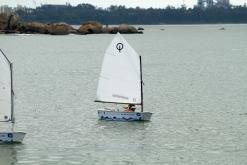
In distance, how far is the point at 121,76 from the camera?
1469 inches

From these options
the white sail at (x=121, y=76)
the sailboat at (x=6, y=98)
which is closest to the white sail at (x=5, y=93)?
the sailboat at (x=6, y=98)

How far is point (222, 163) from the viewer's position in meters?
27.2

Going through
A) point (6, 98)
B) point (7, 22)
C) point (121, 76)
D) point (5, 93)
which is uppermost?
point (5, 93)

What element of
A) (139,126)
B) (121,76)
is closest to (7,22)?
(121,76)

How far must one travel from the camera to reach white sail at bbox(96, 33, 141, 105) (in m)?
37.0

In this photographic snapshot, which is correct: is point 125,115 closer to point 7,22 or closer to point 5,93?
point 5,93

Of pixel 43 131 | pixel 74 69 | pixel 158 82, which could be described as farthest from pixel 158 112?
pixel 74 69

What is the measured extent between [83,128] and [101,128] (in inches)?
39.0

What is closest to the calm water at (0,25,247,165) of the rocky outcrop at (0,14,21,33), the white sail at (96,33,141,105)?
the white sail at (96,33,141,105)

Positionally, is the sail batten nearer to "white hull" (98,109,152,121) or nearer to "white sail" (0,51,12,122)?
"white sail" (0,51,12,122)

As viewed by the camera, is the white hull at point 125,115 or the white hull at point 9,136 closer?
the white hull at point 9,136

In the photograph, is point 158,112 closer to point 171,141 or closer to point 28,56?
point 171,141

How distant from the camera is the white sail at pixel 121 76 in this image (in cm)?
3697

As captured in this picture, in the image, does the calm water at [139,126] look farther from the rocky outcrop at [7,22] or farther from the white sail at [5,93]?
the rocky outcrop at [7,22]
